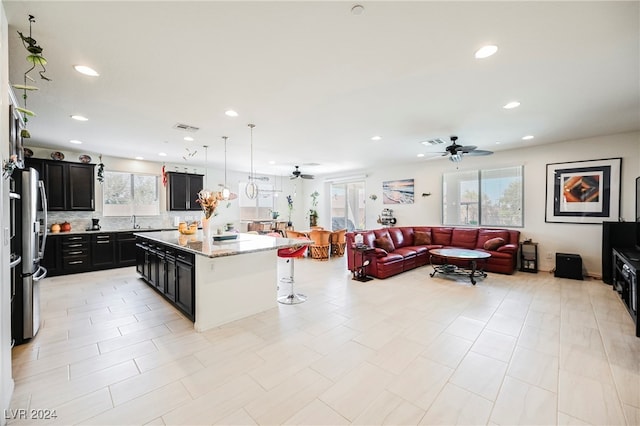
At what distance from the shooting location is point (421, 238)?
721 centimetres

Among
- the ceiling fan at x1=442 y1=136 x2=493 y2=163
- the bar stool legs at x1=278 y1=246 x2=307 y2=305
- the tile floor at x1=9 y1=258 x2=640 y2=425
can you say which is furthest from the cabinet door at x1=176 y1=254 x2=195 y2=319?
the ceiling fan at x1=442 y1=136 x2=493 y2=163

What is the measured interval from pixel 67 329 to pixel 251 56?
382 centimetres

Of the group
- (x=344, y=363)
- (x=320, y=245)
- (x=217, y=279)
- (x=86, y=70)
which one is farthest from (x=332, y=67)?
(x=320, y=245)

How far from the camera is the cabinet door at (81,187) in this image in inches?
240

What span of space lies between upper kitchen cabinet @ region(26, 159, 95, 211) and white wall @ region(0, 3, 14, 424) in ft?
16.7

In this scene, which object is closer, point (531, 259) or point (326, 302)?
point (326, 302)

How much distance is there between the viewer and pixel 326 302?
4086 mm

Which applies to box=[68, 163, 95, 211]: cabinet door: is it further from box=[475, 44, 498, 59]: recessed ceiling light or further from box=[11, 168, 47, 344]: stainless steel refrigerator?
box=[475, 44, 498, 59]: recessed ceiling light

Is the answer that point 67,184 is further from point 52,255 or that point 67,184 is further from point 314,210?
point 314,210

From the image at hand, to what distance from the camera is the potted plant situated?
10.9 m

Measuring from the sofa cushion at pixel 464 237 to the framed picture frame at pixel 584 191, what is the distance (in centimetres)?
149

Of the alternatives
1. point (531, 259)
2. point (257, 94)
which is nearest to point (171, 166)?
point (257, 94)

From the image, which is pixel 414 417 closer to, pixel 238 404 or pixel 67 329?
pixel 238 404

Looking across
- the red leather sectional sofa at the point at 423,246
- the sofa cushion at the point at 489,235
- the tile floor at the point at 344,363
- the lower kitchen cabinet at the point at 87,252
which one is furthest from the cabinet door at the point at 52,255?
the sofa cushion at the point at 489,235
